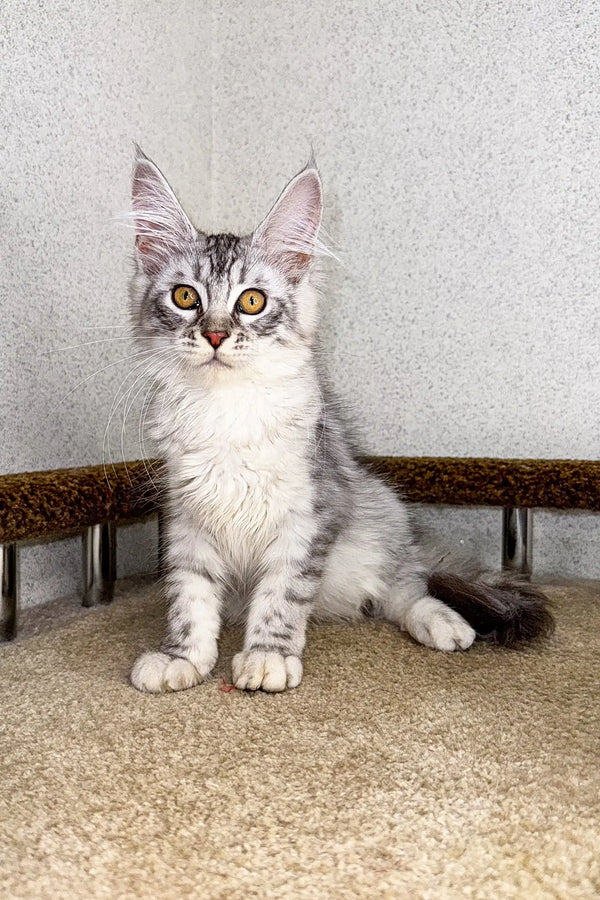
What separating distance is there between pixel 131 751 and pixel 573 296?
1.46 meters

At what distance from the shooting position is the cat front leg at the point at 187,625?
3.84 feet

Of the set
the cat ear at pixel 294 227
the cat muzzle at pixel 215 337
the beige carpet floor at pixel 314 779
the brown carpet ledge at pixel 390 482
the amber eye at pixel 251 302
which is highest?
the cat ear at pixel 294 227

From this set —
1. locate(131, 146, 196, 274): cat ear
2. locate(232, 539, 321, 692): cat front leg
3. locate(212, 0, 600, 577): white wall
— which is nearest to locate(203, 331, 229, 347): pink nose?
locate(131, 146, 196, 274): cat ear

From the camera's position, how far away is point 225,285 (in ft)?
4.09

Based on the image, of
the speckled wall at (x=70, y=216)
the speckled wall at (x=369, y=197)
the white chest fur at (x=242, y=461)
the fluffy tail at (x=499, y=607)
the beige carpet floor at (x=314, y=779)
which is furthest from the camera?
the speckled wall at (x=369, y=197)

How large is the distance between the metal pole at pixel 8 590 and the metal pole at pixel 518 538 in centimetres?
110

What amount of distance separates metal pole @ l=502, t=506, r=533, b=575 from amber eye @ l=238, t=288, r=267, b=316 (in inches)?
34.7

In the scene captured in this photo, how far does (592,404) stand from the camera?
188cm

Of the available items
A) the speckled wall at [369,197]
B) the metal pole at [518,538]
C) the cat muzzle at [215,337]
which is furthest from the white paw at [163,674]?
the metal pole at [518,538]

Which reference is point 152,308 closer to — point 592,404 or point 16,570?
point 16,570

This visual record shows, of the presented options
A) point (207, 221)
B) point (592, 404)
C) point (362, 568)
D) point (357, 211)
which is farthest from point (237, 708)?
point (207, 221)

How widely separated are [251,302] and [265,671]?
1.90 ft

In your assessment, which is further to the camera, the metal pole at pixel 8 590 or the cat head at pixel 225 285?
the metal pole at pixel 8 590

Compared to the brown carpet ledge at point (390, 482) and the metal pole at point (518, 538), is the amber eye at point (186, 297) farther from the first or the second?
the metal pole at point (518, 538)
